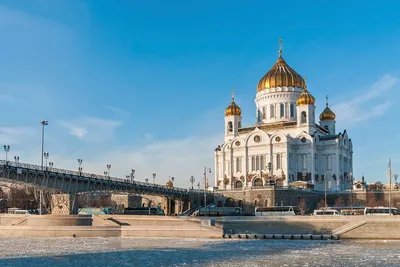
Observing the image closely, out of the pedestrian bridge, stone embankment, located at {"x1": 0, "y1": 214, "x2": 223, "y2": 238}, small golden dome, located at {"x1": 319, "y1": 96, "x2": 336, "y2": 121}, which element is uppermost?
small golden dome, located at {"x1": 319, "y1": 96, "x2": 336, "y2": 121}

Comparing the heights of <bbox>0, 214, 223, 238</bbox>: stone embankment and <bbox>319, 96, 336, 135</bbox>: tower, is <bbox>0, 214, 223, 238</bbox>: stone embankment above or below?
below

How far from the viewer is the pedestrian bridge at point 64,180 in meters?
64.8

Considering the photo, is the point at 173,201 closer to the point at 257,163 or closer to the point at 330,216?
the point at 257,163

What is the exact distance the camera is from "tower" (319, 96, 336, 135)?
4505 inches

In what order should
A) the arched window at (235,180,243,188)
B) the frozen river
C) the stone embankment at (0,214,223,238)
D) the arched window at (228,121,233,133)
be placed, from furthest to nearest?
the arched window at (228,121,233,133) < the arched window at (235,180,243,188) < the stone embankment at (0,214,223,238) < the frozen river

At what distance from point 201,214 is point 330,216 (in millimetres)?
19190

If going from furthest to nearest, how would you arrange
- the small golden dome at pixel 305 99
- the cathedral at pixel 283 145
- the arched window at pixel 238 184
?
the arched window at pixel 238 184 < the small golden dome at pixel 305 99 < the cathedral at pixel 283 145

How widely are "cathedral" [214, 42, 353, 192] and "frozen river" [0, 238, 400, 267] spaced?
154ft

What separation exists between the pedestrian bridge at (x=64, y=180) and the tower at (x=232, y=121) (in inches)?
1125

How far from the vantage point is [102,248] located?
46.9 metres

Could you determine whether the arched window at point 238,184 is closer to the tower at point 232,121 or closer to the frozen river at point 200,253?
the tower at point 232,121

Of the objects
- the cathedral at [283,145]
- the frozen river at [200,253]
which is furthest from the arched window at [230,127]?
the frozen river at [200,253]

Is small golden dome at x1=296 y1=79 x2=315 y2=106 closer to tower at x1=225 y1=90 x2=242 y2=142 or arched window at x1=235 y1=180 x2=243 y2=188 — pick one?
tower at x1=225 y1=90 x2=242 y2=142

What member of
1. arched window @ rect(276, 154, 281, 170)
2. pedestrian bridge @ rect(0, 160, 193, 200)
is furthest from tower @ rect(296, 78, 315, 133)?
pedestrian bridge @ rect(0, 160, 193, 200)
